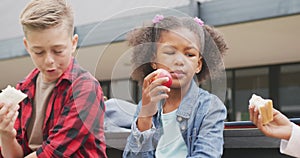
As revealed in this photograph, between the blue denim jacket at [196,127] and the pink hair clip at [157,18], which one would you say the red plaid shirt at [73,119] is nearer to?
the blue denim jacket at [196,127]

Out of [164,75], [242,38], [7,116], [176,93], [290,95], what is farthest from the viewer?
[290,95]

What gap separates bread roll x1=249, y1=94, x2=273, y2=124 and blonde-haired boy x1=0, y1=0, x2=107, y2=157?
0.43 meters

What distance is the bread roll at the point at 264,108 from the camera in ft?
3.69

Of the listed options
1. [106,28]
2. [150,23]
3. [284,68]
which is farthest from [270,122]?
[284,68]

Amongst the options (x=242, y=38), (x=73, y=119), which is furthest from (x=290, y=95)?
(x=73, y=119)

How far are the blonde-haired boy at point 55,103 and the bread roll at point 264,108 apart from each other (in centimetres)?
43

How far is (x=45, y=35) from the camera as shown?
1.33 meters

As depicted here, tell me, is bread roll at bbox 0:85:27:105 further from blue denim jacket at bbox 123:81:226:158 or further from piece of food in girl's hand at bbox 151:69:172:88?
piece of food in girl's hand at bbox 151:69:172:88

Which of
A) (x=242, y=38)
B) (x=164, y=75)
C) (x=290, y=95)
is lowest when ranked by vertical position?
(x=290, y=95)

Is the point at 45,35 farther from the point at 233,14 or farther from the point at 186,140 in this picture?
the point at 233,14

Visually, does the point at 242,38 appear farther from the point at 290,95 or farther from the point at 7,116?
the point at 7,116

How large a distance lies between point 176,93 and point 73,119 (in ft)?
1.04

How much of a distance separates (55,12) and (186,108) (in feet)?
1.58

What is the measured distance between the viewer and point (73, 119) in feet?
4.32
